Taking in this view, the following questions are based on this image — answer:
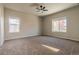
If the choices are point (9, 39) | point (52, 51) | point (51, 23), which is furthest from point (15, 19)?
point (52, 51)

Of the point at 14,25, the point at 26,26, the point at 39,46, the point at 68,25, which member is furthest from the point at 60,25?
the point at 14,25

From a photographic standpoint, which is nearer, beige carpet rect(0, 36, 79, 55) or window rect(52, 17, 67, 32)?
beige carpet rect(0, 36, 79, 55)

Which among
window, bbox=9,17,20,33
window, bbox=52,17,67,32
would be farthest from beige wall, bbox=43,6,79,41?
window, bbox=9,17,20,33

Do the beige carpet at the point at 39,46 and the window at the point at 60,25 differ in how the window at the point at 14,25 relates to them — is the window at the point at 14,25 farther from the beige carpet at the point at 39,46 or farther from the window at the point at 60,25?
the window at the point at 60,25

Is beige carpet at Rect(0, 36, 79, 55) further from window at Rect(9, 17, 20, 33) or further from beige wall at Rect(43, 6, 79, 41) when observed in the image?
window at Rect(9, 17, 20, 33)

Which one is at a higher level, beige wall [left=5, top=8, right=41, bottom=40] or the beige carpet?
beige wall [left=5, top=8, right=41, bottom=40]

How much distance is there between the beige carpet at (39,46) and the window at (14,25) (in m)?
0.30

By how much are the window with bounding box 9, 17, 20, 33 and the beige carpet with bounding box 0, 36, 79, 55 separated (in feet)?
0.99

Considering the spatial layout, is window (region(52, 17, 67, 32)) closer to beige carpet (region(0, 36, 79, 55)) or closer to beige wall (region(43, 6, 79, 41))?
beige wall (region(43, 6, 79, 41))

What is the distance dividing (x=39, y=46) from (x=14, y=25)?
0.88 metres

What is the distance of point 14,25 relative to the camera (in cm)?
237

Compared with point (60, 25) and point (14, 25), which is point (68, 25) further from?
point (14, 25)

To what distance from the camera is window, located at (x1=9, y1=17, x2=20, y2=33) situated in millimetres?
2269

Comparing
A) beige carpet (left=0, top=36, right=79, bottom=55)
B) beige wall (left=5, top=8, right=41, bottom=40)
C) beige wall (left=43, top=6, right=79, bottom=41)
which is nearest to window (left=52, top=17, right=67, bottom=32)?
beige wall (left=43, top=6, right=79, bottom=41)
